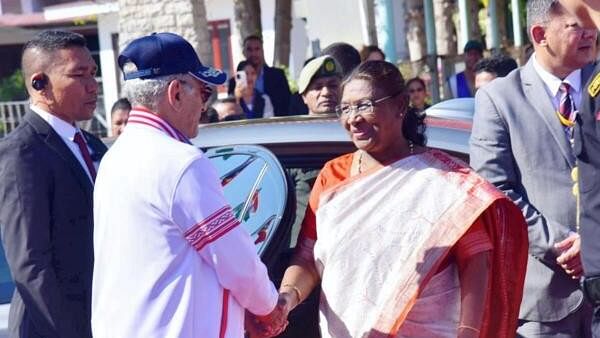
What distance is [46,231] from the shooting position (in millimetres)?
3859

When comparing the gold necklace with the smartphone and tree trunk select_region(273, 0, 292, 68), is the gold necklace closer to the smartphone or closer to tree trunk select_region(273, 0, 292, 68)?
the smartphone

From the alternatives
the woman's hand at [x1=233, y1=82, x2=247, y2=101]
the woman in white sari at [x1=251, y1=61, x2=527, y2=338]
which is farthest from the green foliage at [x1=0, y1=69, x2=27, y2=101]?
the woman in white sari at [x1=251, y1=61, x2=527, y2=338]

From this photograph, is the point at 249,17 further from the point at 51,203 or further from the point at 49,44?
the point at 51,203

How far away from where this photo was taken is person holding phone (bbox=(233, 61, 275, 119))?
33.7 ft

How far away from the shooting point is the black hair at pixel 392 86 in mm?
3826

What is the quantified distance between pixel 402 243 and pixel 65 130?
1.18 m

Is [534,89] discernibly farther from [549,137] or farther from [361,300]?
[361,300]

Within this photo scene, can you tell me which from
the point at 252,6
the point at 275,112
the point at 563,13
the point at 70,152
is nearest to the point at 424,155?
the point at 563,13

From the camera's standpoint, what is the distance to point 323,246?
3783mm

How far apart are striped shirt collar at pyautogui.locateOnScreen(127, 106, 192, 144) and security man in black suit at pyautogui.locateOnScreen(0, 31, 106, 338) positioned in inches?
28.9

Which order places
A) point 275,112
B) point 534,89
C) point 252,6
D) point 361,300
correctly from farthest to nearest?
point 252,6, point 275,112, point 534,89, point 361,300

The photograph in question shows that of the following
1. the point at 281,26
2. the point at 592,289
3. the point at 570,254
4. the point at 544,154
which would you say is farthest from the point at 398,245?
the point at 281,26

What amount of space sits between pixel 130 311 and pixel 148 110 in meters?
0.52

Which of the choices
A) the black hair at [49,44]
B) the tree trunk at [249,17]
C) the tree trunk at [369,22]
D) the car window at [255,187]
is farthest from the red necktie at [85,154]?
the tree trunk at [369,22]
